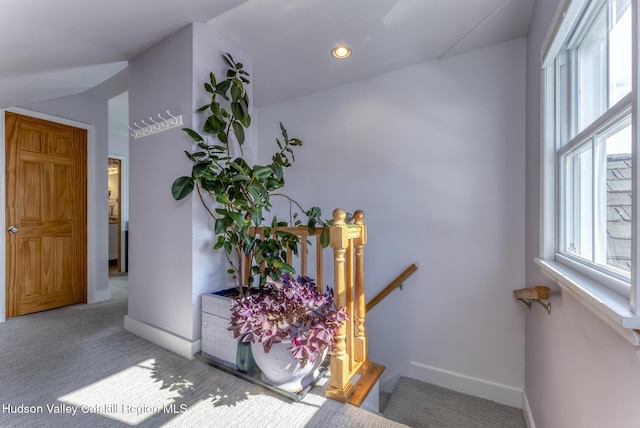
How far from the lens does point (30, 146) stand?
2908 millimetres

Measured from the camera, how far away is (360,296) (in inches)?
72.2

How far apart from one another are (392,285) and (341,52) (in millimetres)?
1988

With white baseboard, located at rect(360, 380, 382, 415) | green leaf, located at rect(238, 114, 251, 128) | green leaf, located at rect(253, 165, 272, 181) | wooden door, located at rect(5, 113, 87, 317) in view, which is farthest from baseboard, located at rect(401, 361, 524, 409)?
wooden door, located at rect(5, 113, 87, 317)

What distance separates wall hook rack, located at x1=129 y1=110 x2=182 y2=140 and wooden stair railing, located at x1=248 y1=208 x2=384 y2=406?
959mm

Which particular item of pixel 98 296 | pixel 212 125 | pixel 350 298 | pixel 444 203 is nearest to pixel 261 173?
pixel 212 125

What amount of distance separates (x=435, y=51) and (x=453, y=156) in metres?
0.86

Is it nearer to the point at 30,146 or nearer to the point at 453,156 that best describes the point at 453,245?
the point at 453,156

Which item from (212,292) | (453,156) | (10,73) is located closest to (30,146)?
(10,73)

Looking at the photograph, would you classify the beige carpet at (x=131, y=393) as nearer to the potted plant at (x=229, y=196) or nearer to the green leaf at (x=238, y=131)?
the potted plant at (x=229, y=196)

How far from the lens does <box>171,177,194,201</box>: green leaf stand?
1825mm

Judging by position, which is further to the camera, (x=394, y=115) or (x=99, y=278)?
(x=99, y=278)

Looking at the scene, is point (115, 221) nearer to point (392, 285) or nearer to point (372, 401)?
point (392, 285)

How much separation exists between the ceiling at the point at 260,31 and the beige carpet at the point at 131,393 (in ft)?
6.35

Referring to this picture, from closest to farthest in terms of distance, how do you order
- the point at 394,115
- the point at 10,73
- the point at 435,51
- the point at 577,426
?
the point at 577,426
the point at 10,73
the point at 435,51
the point at 394,115
